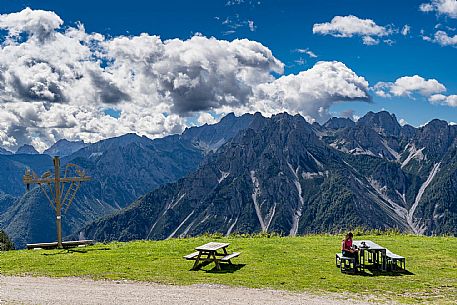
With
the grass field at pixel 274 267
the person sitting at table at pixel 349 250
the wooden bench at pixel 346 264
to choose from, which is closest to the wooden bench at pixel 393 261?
the grass field at pixel 274 267

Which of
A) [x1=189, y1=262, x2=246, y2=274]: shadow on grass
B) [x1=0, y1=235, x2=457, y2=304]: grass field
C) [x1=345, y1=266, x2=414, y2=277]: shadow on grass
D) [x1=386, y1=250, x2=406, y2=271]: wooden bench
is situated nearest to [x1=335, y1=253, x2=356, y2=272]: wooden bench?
[x1=345, y1=266, x2=414, y2=277]: shadow on grass

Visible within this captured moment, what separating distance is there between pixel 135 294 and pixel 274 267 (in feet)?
37.6

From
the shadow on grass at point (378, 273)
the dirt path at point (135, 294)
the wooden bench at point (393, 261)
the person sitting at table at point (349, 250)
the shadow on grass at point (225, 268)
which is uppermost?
the person sitting at table at point (349, 250)

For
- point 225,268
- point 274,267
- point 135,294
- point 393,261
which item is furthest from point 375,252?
point 135,294

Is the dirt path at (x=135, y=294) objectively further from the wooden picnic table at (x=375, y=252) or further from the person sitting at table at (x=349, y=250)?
the wooden picnic table at (x=375, y=252)

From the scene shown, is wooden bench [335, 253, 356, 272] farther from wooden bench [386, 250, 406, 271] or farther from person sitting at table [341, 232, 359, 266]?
wooden bench [386, 250, 406, 271]

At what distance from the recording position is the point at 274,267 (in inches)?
1238

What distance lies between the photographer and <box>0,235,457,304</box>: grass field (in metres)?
25.6

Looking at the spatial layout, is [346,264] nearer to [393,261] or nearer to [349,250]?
[349,250]

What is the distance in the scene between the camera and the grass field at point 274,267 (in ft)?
83.9

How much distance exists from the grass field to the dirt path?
5.48 ft

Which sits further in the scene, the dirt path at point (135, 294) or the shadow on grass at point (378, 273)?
the shadow on grass at point (378, 273)

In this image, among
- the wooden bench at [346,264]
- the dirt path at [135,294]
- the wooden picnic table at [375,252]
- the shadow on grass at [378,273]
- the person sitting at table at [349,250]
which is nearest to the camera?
the dirt path at [135,294]

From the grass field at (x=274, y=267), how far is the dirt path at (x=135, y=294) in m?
1.67
